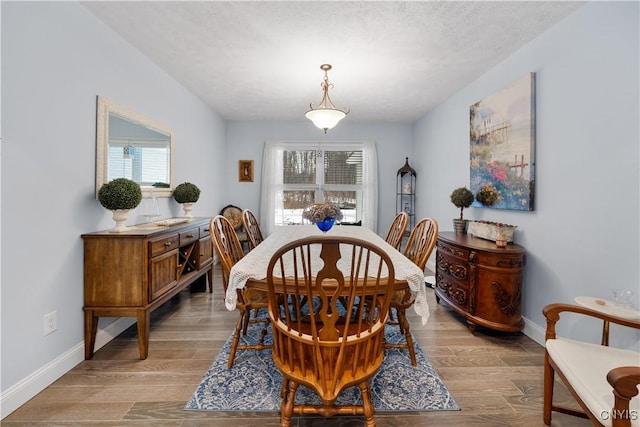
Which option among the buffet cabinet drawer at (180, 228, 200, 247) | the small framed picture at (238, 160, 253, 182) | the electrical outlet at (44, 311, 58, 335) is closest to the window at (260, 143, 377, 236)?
the small framed picture at (238, 160, 253, 182)

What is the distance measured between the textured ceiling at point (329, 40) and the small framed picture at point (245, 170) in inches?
64.8

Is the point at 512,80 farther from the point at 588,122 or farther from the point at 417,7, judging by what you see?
the point at 417,7

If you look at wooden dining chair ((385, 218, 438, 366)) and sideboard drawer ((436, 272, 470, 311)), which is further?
sideboard drawer ((436, 272, 470, 311))

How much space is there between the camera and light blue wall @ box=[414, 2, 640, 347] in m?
1.73

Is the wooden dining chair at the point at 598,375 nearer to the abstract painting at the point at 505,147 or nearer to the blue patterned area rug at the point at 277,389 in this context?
the blue patterned area rug at the point at 277,389

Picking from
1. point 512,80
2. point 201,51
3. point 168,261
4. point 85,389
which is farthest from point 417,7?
point 85,389

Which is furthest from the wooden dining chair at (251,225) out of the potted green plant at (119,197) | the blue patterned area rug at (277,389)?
the blue patterned area rug at (277,389)

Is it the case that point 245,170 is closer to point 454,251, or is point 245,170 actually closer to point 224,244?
point 224,244

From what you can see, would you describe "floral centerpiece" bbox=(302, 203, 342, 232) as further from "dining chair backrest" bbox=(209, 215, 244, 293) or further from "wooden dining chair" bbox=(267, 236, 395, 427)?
"wooden dining chair" bbox=(267, 236, 395, 427)

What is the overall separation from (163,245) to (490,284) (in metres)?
2.57

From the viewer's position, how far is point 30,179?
1.64m

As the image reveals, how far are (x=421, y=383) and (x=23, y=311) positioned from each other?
233 centimetres

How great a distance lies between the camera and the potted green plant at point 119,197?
6.50 feet

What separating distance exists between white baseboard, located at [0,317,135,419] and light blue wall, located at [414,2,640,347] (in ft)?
11.1
